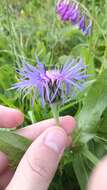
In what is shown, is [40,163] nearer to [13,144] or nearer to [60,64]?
[13,144]

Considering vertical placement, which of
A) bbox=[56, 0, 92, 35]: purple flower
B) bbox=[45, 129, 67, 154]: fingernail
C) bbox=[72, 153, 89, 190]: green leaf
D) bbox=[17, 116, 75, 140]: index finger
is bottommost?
bbox=[72, 153, 89, 190]: green leaf

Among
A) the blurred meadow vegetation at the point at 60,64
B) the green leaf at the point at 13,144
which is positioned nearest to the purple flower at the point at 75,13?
the blurred meadow vegetation at the point at 60,64

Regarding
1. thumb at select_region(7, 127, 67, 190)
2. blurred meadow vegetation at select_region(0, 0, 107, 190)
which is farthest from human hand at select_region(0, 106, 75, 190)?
blurred meadow vegetation at select_region(0, 0, 107, 190)

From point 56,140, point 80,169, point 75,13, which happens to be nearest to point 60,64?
point 75,13

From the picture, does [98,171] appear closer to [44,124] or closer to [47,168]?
[47,168]

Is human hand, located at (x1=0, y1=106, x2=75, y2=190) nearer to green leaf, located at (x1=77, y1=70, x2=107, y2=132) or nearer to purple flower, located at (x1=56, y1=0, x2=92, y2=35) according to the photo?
green leaf, located at (x1=77, y1=70, x2=107, y2=132)

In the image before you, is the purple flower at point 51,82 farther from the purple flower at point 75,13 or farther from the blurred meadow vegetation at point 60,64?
the purple flower at point 75,13

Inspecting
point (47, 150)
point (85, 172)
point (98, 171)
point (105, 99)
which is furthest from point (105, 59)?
point (98, 171)
